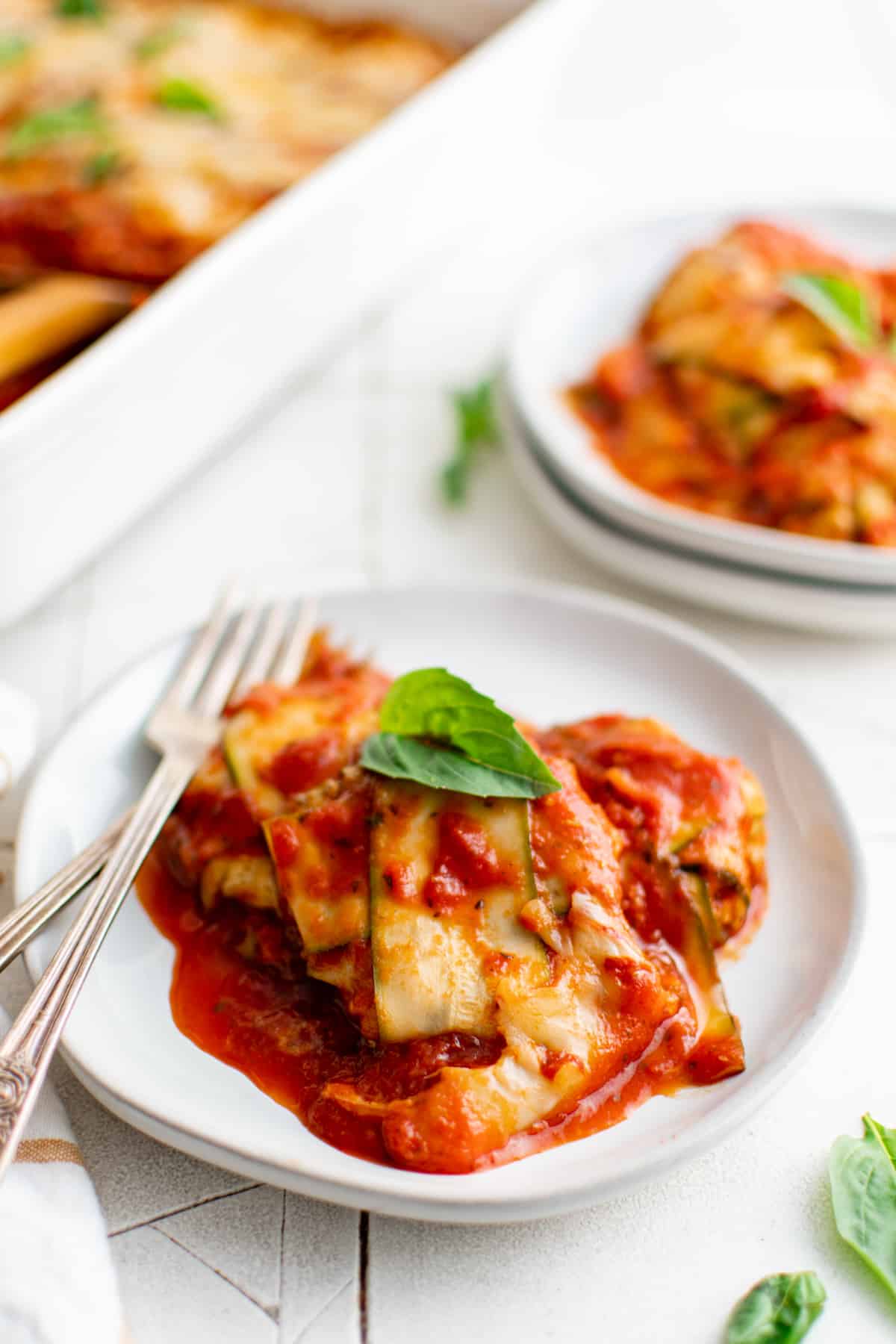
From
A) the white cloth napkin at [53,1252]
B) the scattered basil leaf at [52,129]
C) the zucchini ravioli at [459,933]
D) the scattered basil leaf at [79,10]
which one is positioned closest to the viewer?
the white cloth napkin at [53,1252]

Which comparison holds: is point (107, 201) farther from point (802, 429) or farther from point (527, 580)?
point (802, 429)

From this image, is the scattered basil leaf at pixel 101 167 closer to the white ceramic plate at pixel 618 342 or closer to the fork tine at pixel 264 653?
the white ceramic plate at pixel 618 342

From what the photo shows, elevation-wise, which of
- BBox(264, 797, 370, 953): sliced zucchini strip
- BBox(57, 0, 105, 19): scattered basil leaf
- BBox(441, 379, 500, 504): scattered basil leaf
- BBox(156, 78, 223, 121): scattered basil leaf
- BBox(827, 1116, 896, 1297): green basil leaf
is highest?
BBox(156, 78, 223, 121): scattered basil leaf

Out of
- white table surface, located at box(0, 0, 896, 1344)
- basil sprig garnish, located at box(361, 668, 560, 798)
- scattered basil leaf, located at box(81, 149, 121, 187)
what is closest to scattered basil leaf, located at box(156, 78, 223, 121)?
scattered basil leaf, located at box(81, 149, 121, 187)

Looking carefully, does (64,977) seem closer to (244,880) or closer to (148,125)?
(244,880)

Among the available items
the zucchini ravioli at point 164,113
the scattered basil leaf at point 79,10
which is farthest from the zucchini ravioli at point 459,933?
the scattered basil leaf at point 79,10

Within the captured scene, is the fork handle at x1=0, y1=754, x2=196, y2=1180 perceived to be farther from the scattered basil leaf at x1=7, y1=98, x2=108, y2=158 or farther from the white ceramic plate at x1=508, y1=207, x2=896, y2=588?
the scattered basil leaf at x1=7, y1=98, x2=108, y2=158

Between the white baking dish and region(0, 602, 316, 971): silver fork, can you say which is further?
the white baking dish
